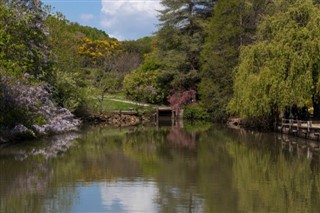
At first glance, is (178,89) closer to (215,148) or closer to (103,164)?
(215,148)

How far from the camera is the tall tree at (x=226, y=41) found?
159 feet

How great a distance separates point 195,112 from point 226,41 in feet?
32.0

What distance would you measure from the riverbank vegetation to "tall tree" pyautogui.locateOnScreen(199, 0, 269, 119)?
94 millimetres

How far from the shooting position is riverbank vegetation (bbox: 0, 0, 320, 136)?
26395 mm

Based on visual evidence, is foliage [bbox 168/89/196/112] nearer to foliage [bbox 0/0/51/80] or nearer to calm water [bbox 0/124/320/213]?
calm water [bbox 0/124/320/213]

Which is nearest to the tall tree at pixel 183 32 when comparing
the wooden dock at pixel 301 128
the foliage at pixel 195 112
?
the foliage at pixel 195 112

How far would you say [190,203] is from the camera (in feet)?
41.0

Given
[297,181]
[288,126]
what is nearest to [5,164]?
[297,181]

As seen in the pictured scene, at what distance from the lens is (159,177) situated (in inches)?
671

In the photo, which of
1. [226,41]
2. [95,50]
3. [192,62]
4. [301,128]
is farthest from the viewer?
[95,50]

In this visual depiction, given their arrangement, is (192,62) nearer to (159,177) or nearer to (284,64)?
(284,64)

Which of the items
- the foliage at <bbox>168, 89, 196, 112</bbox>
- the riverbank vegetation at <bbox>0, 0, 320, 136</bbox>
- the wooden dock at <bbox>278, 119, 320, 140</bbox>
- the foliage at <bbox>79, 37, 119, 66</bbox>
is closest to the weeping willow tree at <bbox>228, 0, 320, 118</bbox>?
the riverbank vegetation at <bbox>0, 0, 320, 136</bbox>

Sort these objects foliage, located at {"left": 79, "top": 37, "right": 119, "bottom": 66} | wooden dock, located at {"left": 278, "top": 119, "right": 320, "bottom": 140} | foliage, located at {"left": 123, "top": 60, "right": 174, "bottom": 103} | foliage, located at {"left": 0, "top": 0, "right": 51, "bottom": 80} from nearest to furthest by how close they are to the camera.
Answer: foliage, located at {"left": 0, "top": 0, "right": 51, "bottom": 80} < wooden dock, located at {"left": 278, "top": 119, "right": 320, "bottom": 140} < foliage, located at {"left": 123, "top": 60, "right": 174, "bottom": 103} < foliage, located at {"left": 79, "top": 37, "right": 119, "bottom": 66}

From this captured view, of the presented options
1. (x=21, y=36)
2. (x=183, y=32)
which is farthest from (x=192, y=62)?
(x=21, y=36)
